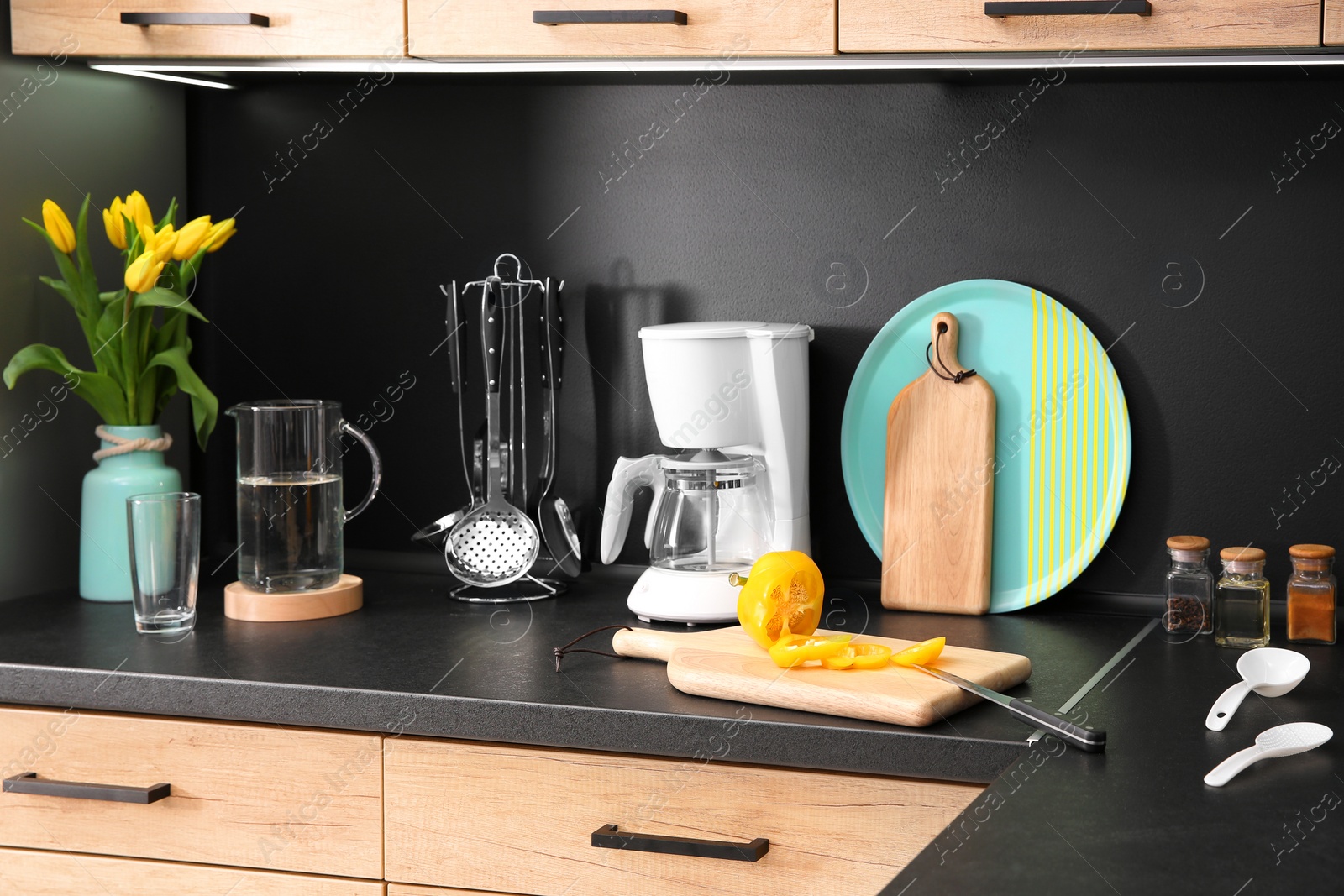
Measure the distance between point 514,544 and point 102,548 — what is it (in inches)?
21.0

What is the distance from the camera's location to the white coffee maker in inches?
65.1

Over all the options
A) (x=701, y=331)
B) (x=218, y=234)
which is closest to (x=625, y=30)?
(x=701, y=331)

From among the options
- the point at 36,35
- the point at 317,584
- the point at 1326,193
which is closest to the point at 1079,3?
the point at 1326,193

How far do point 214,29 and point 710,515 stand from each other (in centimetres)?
85

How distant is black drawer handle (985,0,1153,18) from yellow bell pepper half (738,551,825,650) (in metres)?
0.62

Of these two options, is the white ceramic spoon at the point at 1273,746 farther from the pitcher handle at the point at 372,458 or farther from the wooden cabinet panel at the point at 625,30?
the pitcher handle at the point at 372,458

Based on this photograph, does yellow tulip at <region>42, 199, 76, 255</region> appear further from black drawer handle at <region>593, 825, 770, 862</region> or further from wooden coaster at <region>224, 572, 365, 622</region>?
black drawer handle at <region>593, 825, 770, 862</region>

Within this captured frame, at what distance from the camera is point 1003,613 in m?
1.76

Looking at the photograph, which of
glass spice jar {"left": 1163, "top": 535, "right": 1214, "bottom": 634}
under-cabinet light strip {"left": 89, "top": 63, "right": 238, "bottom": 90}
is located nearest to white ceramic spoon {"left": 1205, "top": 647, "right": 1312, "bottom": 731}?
glass spice jar {"left": 1163, "top": 535, "right": 1214, "bottom": 634}

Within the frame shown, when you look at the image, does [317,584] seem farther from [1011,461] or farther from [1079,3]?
[1079,3]

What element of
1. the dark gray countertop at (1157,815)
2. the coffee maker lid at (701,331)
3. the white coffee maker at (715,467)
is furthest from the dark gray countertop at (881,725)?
the coffee maker lid at (701,331)

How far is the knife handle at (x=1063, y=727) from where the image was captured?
3.82 feet

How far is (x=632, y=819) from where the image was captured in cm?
132

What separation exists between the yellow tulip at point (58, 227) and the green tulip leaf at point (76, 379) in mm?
132
